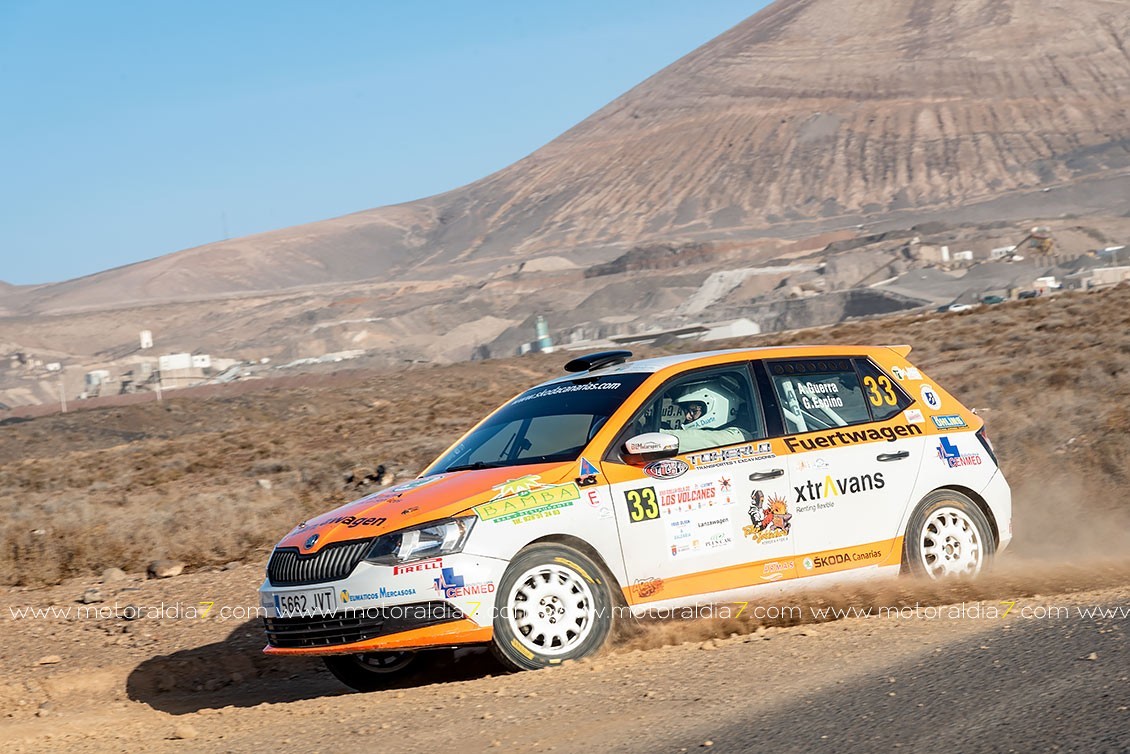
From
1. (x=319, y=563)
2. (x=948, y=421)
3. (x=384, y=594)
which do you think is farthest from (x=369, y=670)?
(x=948, y=421)

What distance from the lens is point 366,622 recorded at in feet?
20.6

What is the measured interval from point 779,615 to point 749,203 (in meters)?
174

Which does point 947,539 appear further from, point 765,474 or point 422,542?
point 422,542

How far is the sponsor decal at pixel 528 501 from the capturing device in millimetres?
6410

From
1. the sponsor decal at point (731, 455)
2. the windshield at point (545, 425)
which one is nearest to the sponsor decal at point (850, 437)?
the sponsor decal at point (731, 455)

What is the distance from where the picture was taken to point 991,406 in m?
17.4

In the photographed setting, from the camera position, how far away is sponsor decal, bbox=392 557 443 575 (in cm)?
624

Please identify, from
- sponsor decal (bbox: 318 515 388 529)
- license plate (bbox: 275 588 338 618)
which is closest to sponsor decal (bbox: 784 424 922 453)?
sponsor decal (bbox: 318 515 388 529)

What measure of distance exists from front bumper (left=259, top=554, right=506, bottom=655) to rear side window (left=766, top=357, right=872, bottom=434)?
7.20 ft

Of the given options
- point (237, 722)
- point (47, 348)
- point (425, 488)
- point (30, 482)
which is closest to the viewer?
point (237, 722)

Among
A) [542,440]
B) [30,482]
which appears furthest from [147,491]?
[542,440]

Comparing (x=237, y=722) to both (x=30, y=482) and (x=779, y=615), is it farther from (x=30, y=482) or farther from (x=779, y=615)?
(x=30, y=482)

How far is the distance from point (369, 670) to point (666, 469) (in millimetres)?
2012

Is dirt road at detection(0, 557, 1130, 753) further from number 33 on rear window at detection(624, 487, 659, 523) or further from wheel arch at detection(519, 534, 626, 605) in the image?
number 33 on rear window at detection(624, 487, 659, 523)
